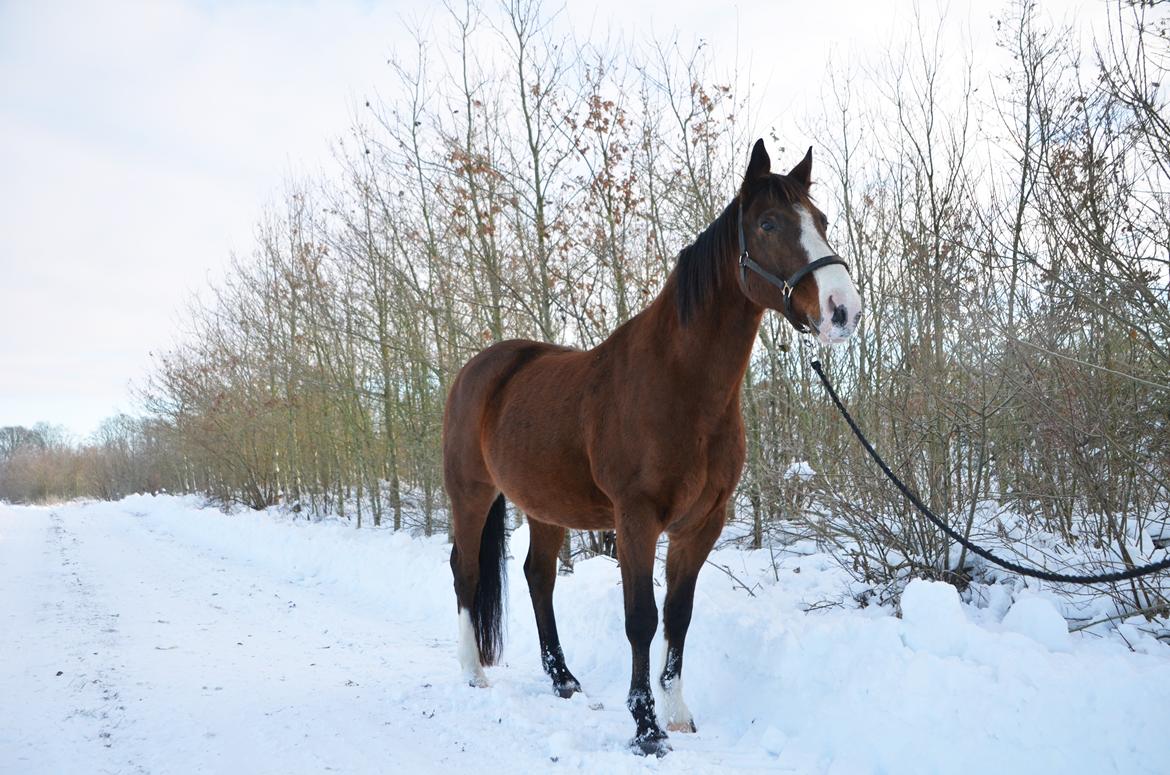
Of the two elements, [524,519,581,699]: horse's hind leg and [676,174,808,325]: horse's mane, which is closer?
[676,174,808,325]: horse's mane

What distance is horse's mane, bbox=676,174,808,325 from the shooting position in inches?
117

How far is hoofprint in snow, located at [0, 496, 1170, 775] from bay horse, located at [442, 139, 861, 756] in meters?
0.38

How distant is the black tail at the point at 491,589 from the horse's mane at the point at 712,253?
2.16 metres

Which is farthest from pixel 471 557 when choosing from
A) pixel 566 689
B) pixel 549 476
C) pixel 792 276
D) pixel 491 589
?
pixel 792 276

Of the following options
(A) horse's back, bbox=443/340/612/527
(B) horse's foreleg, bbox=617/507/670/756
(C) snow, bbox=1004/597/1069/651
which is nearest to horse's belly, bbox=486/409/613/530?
(A) horse's back, bbox=443/340/612/527

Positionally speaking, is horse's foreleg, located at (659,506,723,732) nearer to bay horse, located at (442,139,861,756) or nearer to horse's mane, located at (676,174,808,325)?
bay horse, located at (442,139,861,756)

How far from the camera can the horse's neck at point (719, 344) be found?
10.4 feet

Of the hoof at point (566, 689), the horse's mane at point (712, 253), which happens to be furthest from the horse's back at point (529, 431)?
the hoof at point (566, 689)

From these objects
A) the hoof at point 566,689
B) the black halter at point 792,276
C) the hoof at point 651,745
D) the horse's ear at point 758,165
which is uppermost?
the horse's ear at point 758,165

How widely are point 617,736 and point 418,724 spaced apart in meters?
0.98

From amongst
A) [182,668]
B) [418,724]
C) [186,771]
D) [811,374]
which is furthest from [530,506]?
[811,374]

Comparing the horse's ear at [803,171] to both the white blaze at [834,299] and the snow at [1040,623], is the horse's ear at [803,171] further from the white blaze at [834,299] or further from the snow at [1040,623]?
the snow at [1040,623]

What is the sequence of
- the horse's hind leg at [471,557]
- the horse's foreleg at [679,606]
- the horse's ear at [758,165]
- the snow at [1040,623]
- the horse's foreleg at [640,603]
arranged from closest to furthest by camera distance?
the snow at [1040,623]
the horse's ear at [758,165]
the horse's foreleg at [640,603]
the horse's foreleg at [679,606]
the horse's hind leg at [471,557]

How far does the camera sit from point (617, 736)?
3275mm
